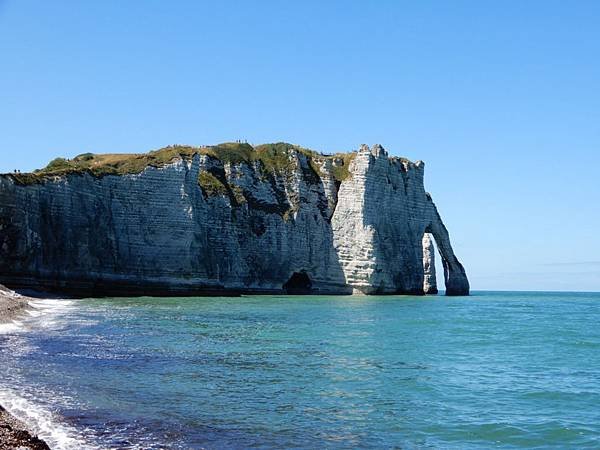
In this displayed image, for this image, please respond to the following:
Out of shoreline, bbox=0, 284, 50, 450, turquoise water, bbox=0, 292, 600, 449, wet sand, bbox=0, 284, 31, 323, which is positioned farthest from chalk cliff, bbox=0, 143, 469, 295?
shoreline, bbox=0, 284, 50, 450

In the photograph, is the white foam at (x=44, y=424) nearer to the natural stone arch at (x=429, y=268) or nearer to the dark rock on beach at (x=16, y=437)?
the dark rock on beach at (x=16, y=437)

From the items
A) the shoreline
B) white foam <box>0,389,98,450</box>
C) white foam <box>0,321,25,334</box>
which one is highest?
the shoreline

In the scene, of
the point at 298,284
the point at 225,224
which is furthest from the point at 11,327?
the point at 298,284

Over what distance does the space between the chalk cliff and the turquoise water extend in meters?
28.2

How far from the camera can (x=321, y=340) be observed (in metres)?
27.4

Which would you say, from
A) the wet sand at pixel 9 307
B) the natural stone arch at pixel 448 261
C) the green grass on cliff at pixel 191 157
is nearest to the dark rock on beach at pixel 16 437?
the wet sand at pixel 9 307

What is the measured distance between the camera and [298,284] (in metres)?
83.3

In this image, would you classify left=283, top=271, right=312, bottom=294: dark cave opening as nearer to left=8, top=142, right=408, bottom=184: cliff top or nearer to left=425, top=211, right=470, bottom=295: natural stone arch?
left=8, top=142, right=408, bottom=184: cliff top

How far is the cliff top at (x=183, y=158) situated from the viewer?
2472 inches

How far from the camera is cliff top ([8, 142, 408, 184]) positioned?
62.8 m

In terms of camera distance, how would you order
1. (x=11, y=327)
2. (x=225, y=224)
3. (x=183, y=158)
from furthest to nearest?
(x=225, y=224) → (x=183, y=158) → (x=11, y=327)

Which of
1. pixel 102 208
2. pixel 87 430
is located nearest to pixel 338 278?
pixel 102 208

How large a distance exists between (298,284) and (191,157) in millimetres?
23237

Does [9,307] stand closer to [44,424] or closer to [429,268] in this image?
[44,424]
